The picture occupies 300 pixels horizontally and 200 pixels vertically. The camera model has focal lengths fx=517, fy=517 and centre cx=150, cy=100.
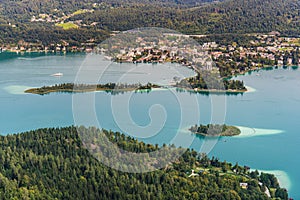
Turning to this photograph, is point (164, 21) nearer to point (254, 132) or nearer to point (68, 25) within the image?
point (68, 25)

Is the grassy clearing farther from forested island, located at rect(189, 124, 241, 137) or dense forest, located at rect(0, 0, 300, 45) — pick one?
Result: forested island, located at rect(189, 124, 241, 137)

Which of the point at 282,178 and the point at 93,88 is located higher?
the point at 93,88

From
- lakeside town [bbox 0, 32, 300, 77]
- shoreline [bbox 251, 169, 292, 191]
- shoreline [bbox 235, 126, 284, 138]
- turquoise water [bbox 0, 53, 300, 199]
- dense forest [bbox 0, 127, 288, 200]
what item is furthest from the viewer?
lakeside town [bbox 0, 32, 300, 77]

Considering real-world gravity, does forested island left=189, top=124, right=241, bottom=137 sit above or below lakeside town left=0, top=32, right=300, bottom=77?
below

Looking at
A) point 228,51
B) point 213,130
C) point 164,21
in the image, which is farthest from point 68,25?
point 213,130

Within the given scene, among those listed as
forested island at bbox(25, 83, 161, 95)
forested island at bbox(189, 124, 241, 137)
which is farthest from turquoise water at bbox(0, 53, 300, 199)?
forested island at bbox(25, 83, 161, 95)

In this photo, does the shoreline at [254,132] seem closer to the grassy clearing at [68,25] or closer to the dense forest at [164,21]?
the dense forest at [164,21]
